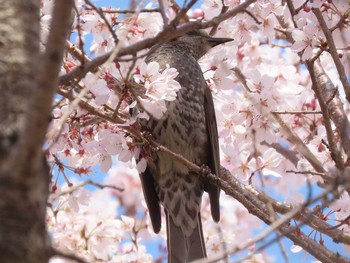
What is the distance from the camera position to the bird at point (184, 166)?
342cm

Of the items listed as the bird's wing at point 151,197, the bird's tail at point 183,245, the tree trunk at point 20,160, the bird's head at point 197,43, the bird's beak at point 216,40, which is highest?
the bird's head at point 197,43

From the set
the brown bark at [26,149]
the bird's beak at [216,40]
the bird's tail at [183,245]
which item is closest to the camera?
the brown bark at [26,149]

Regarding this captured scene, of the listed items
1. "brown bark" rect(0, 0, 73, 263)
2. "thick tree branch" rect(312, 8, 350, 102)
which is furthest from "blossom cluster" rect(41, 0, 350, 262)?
"brown bark" rect(0, 0, 73, 263)

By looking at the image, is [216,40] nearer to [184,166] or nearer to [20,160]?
[184,166]

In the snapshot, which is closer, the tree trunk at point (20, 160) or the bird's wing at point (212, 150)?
the tree trunk at point (20, 160)

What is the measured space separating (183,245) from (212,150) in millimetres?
559

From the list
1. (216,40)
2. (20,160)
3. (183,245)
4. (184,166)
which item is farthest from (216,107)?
(20,160)

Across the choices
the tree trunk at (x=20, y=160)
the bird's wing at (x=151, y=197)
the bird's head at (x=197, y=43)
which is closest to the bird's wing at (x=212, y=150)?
the bird's wing at (x=151, y=197)

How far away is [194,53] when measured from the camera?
4137 millimetres

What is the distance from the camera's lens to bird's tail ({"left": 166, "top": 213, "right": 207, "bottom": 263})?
329 centimetres

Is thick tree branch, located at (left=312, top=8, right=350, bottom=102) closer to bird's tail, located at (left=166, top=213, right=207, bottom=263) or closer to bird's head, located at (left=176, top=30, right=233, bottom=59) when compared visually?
bird's tail, located at (left=166, top=213, right=207, bottom=263)

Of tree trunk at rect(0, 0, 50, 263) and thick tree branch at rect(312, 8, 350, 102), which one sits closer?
tree trunk at rect(0, 0, 50, 263)

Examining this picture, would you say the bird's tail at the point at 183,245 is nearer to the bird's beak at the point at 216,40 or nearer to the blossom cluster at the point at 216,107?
the blossom cluster at the point at 216,107

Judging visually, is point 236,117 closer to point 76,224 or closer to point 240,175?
point 240,175
